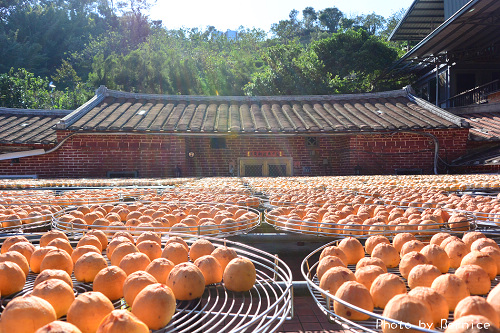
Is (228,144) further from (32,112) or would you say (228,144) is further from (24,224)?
(24,224)

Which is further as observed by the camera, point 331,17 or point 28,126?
point 331,17

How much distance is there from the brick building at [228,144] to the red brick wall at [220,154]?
0.03 m

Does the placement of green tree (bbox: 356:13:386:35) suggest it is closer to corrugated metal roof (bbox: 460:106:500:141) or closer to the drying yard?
corrugated metal roof (bbox: 460:106:500:141)

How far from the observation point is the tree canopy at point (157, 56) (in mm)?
26250

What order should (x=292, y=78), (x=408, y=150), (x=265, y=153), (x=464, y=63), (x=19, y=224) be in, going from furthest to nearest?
(x=292, y=78), (x=464, y=63), (x=265, y=153), (x=408, y=150), (x=19, y=224)

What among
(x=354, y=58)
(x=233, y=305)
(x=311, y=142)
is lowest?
(x=233, y=305)

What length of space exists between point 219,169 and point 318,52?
17.7 meters

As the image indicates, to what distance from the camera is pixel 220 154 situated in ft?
42.0

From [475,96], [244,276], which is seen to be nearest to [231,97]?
[475,96]

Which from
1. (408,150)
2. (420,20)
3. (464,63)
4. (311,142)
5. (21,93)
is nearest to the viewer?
(408,150)

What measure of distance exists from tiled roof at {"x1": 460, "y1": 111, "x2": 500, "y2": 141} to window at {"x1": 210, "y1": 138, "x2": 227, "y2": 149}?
8237 millimetres

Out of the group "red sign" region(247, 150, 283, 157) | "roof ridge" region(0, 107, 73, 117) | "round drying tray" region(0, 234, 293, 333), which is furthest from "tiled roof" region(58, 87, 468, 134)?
"round drying tray" region(0, 234, 293, 333)

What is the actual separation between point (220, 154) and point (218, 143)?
380mm

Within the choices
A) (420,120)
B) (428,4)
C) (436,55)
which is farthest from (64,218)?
(428,4)
